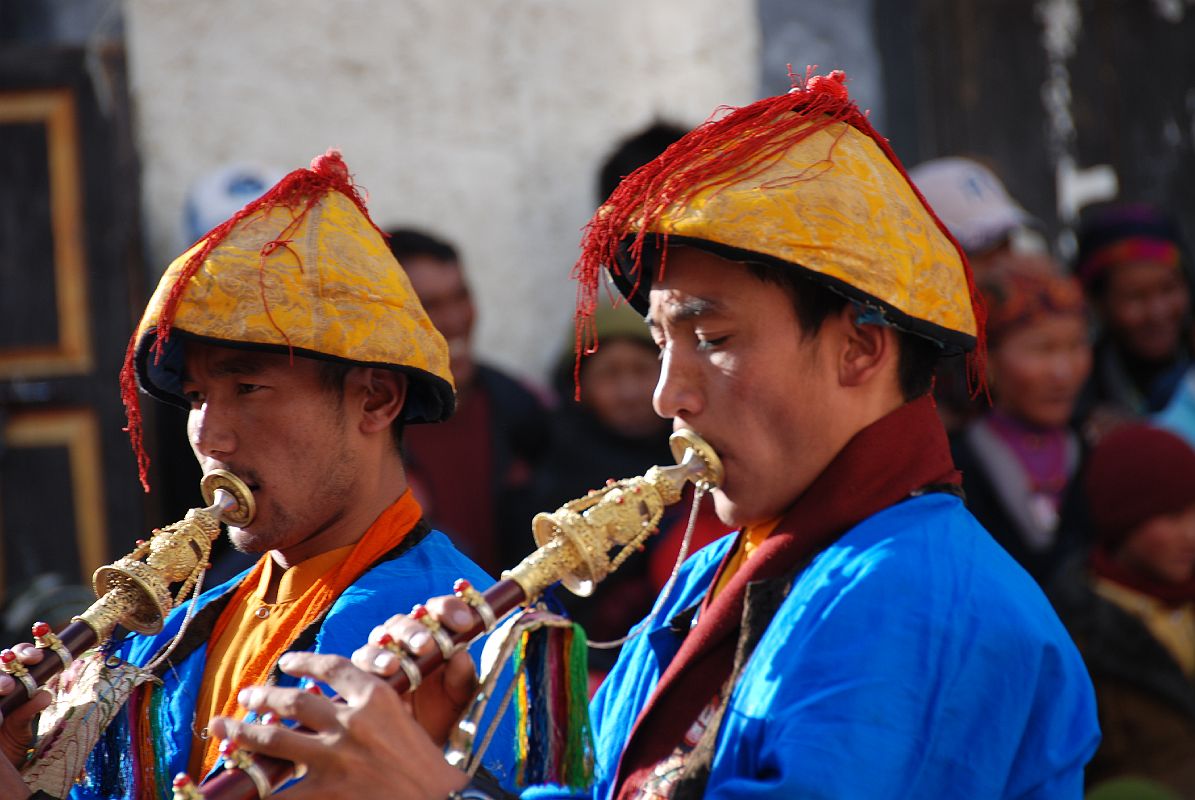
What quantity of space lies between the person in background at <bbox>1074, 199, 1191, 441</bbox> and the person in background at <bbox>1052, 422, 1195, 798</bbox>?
0.89 m

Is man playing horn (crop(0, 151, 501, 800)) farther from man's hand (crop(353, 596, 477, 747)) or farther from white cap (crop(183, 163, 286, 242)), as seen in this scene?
white cap (crop(183, 163, 286, 242))

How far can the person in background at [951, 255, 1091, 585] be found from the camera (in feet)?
15.0

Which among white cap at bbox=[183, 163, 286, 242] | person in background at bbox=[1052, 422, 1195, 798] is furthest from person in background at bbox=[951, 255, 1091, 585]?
white cap at bbox=[183, 163, 286, 242]

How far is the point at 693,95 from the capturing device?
5.76 meters

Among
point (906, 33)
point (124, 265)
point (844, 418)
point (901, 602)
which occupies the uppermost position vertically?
point (906, 33)

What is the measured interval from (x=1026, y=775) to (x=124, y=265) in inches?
153

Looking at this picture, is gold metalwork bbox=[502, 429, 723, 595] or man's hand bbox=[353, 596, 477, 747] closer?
man's hand bbox=[353, 596, 477, 747]

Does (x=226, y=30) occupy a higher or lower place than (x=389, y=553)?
higher

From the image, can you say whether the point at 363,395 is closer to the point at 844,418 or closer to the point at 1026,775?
the point at 844,418

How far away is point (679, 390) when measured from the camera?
7.28 ft

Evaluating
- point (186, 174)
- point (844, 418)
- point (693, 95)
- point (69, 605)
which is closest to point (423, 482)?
point (69, 605)

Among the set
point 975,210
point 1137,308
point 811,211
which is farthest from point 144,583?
point 1137,308

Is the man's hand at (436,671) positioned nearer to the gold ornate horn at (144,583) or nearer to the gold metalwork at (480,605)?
the gold metalwork at (480,605)

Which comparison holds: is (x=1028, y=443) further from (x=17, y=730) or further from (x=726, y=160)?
(x=17, y=730)
